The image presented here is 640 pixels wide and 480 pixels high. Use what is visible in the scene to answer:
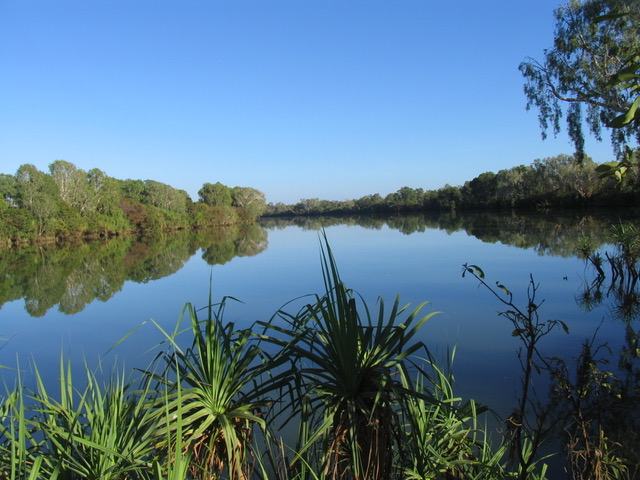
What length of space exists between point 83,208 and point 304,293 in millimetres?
46181

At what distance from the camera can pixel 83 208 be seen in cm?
4734

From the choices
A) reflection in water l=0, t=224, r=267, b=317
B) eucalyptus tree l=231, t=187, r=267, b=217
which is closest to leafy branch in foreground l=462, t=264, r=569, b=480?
reflection in water l=0, t=224, r=267, b=317

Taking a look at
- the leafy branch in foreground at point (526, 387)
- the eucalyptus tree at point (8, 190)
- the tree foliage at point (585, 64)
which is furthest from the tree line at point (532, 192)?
the eucalyptus tree at point (8, 190)

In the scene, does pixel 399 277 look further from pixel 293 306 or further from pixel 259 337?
pixel 259 337

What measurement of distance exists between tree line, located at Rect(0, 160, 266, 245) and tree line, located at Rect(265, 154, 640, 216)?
3633 cm

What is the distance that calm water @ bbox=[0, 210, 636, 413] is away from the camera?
581cm

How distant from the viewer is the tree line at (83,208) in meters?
38.1

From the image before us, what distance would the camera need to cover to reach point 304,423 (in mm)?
1707

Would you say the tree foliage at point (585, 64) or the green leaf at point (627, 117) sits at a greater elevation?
the tree foliage at point (585, 64)

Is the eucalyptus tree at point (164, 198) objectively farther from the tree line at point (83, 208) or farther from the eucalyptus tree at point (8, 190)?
the eucalyptus tree at point (8, 190)

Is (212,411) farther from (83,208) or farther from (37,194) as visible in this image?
(83,208)

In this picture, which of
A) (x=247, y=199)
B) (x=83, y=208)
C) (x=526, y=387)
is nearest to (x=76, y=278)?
(x=526, y=387)

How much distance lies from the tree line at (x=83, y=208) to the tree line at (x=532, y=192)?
119 feet

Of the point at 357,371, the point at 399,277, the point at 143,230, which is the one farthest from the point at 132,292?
the point at 143,230
